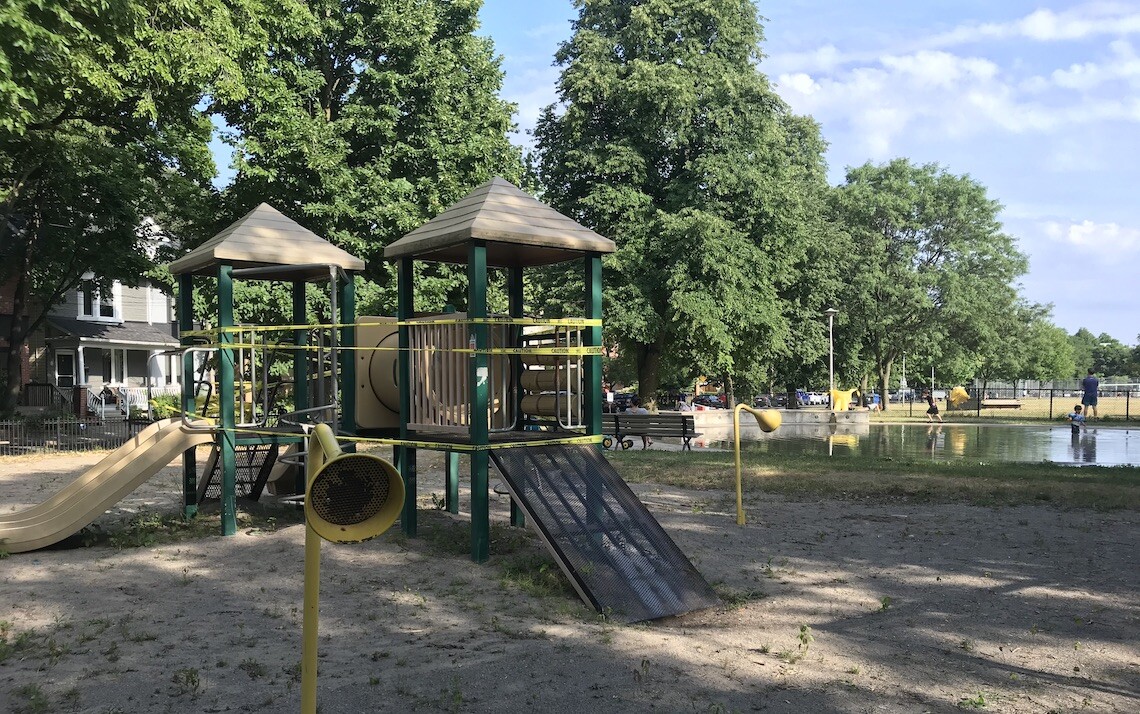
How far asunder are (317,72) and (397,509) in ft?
75.9

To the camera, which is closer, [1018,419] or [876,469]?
[876,469]

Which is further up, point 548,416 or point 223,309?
point 223,309

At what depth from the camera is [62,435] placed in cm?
2212

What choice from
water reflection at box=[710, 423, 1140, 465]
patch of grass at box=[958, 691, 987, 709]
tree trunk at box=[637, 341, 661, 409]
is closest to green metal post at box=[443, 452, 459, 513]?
patch of grass at box=[958, 691, 987, 709]

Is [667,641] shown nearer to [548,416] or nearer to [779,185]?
[548,416]

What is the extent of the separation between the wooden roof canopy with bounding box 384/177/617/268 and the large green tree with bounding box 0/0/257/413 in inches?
220

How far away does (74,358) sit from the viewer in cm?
3803

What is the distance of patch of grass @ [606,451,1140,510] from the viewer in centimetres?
1214

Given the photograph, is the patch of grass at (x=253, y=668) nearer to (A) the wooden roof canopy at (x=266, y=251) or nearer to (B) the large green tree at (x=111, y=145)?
(A) the wooden roof canopy at (x=266, y=251)

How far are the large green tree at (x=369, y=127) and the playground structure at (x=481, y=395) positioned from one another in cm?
1172

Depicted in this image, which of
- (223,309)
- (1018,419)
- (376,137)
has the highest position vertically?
(376,137)

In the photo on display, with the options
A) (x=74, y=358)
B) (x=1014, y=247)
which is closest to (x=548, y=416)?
(x=74, y=358)

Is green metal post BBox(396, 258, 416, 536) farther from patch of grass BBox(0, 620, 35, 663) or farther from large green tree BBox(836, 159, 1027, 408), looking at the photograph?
large green tree BBox(836, 159, 1027, 408)

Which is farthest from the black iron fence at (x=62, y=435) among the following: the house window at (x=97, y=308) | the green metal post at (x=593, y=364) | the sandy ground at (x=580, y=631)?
the house window at (x=97, y=308)
